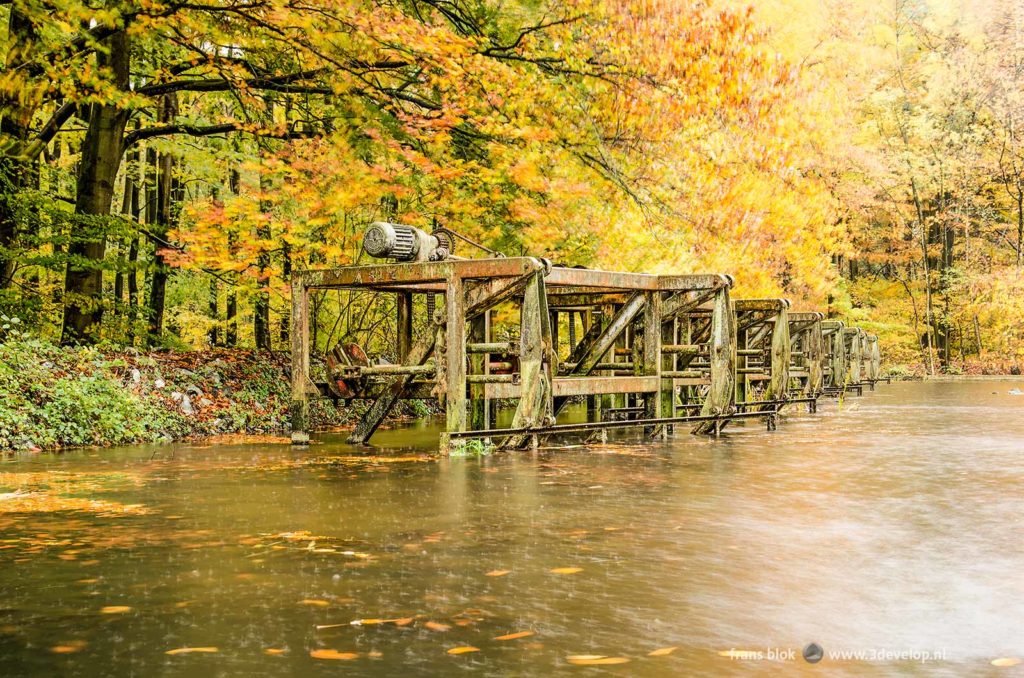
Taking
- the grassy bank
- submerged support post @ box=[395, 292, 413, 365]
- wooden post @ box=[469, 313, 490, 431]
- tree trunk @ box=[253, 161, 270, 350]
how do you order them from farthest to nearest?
tree trunk @ box=[253, 161, 270, 350]
submerged support post @ box=[395, 292, 413, 365]
wooden post @ box=[469, 313, 490, 431]
the grassy bank

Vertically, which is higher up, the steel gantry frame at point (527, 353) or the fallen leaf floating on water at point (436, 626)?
the steel gantry frame at point (527, 353)

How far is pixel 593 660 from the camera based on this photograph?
431cm

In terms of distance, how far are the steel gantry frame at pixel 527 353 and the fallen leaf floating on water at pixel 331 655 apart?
26.1ft

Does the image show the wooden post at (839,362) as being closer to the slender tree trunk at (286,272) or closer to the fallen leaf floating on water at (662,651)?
the slender tree trunk at (286,272)

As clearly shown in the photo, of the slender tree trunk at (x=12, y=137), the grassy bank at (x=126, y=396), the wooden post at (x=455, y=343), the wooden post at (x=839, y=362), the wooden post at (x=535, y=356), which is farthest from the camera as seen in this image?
the wooden post at (x=839, y=362)

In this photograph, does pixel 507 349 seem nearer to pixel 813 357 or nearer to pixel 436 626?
pixel 436 626

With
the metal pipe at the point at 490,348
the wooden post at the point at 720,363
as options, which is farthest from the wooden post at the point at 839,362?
the metal pipe at the point at 490,348

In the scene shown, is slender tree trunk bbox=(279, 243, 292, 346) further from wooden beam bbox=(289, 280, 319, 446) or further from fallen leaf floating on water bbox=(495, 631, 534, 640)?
fallen leaf floating on water bbox=(495, 631, 534, 640)

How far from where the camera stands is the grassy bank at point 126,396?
13.8 metres

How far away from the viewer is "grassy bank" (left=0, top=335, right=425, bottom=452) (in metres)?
13.8

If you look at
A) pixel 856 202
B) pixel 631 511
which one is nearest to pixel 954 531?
pixel 631 511

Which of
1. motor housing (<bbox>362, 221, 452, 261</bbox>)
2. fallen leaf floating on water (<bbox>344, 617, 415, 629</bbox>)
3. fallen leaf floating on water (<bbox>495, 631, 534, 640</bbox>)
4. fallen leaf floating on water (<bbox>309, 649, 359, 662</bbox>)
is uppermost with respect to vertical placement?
motor housing (<bbox>362, 221, 452, 261</bbox>)

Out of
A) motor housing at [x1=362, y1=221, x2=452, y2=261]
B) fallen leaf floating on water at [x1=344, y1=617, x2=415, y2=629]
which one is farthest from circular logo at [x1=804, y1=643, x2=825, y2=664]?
motor housing at [x1=362, y1=221, x2=452, y2=261]

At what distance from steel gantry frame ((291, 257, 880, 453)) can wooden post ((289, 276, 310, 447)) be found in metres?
0.02
